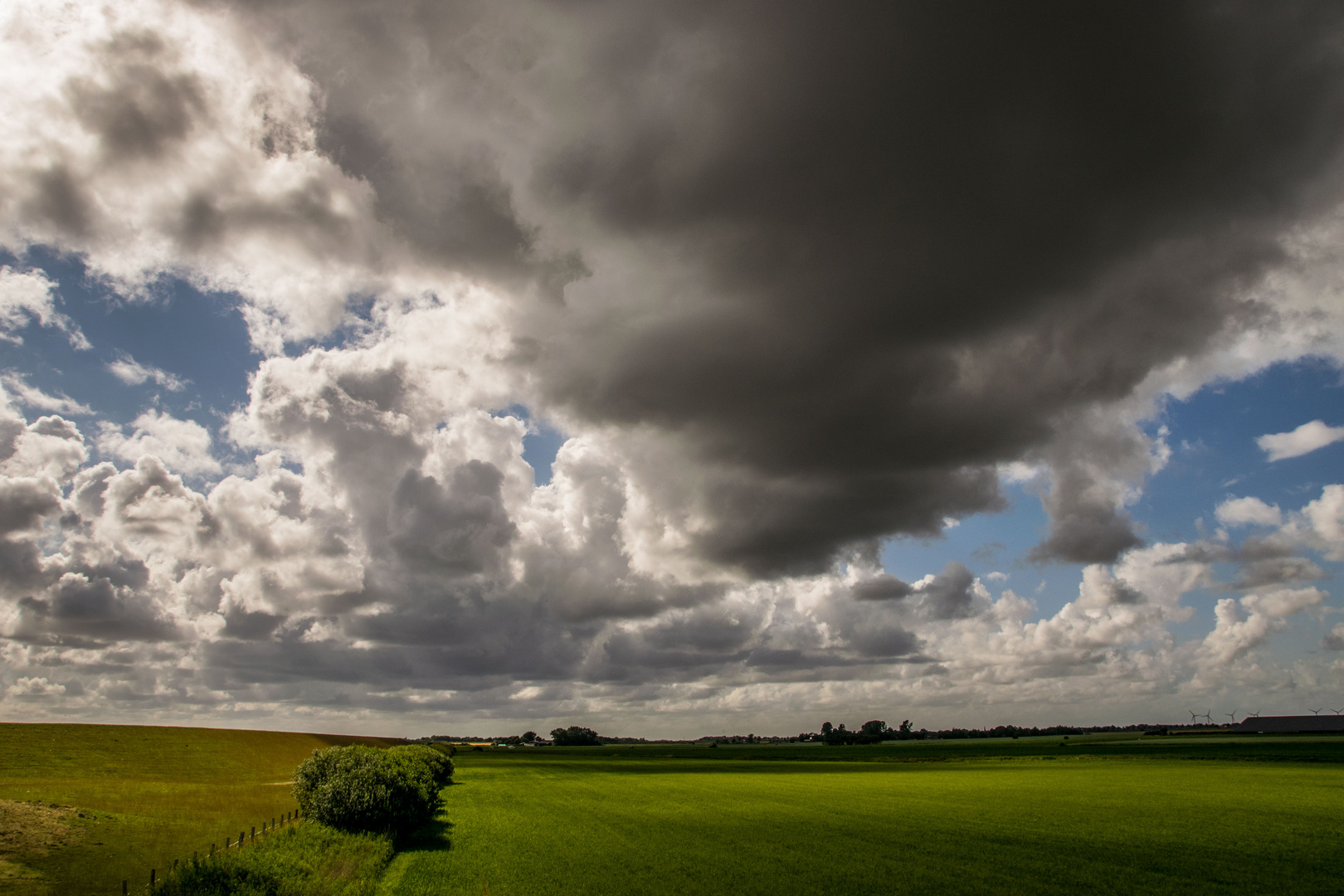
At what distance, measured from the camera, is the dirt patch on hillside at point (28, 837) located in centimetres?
3334

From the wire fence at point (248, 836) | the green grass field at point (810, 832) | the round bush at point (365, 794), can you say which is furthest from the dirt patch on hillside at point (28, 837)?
the round bush at point (365, 794)

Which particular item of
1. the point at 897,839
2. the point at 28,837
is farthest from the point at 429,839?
the point at 897,839

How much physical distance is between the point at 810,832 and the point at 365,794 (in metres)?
25.9

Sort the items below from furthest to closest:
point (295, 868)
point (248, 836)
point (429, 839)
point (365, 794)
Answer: point (248, 836) → point (429, 839) → point (365, 794) → point (295, 868)

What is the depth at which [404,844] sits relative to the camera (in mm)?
38562

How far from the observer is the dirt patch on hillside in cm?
3334

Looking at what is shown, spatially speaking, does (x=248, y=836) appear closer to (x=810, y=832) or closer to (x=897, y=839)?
(x=810, y=832)

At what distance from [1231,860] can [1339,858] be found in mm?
4759

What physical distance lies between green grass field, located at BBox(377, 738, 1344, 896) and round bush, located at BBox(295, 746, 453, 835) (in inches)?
103

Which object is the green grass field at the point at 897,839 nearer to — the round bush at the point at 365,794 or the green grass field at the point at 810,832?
the green grass field at the point at 810,832

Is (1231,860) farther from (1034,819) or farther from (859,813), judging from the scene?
(859,813)

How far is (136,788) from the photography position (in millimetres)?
76188

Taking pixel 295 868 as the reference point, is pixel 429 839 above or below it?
→ below

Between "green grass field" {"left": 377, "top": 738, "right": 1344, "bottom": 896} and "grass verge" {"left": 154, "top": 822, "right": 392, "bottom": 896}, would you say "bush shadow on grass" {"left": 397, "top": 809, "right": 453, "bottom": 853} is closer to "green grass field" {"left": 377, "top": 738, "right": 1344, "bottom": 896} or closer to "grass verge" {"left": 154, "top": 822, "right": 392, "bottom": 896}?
"green grass field" {"left": 377, "top": 738, "right": 1344, "bottom": 896}
